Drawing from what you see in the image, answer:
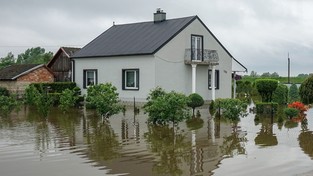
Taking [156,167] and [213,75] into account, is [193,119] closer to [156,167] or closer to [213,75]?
[156,167]

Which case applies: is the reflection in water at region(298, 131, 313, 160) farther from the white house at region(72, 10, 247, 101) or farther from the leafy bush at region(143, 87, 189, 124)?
the white house at region(72, 10, 247, 101)

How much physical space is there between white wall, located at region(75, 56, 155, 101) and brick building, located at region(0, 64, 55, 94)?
5.36 metres

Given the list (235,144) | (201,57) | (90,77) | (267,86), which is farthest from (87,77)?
(235,144)

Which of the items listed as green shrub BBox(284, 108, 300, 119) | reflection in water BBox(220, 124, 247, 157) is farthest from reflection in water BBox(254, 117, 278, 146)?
green shrub BBox(284, 108, 300, 119)

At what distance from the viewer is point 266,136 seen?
46.4ft

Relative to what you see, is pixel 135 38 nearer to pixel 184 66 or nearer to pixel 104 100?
pixel 184 66

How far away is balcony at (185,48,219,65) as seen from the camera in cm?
Answer: 2933

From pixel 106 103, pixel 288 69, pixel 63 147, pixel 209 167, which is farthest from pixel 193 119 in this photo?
pixel 288 69

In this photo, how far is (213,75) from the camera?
30.7m

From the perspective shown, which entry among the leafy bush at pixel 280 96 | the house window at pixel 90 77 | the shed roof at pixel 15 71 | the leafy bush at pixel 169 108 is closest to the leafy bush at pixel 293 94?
the leafy bush at pixel 280 96

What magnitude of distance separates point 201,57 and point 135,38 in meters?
4.60

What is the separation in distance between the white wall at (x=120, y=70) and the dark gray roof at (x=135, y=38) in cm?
44

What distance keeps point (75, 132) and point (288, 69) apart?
57.8m

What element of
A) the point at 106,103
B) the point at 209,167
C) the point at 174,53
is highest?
the point at 174,53
